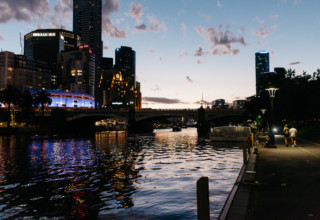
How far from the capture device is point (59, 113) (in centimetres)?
12825

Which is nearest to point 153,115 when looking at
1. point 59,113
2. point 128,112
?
point 128,112

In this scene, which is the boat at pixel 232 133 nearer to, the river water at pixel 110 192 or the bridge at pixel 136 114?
the river water at pixel 110 192

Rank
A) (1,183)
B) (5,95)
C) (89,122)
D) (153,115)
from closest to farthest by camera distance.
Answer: (1,183) < (5,95) < (153,115) < (89,122)

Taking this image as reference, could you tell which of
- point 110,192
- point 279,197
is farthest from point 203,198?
point 110,192

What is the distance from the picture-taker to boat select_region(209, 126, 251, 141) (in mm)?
49647

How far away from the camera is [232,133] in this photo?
167 ft

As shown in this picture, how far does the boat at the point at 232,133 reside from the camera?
49.6 m

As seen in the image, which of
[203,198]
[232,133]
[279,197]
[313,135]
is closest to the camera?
[203,198]

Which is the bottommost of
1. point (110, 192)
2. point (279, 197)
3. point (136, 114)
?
point (110, 192)

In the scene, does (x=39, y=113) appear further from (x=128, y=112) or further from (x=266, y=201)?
(x=266, y=201)

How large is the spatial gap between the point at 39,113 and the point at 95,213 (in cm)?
13636

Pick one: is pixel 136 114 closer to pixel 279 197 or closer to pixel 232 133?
pixel 232 133

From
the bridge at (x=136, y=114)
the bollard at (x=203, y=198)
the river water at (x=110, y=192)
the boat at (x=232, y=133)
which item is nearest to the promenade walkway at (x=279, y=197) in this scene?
the river water at (x=110, y=192)

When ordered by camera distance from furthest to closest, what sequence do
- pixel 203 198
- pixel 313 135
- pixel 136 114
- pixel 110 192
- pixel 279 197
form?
1. pixel 136 114
2. pixel 313 135
3. pixel 110 192
4. pixel 279 197
5. pixel 203 198
